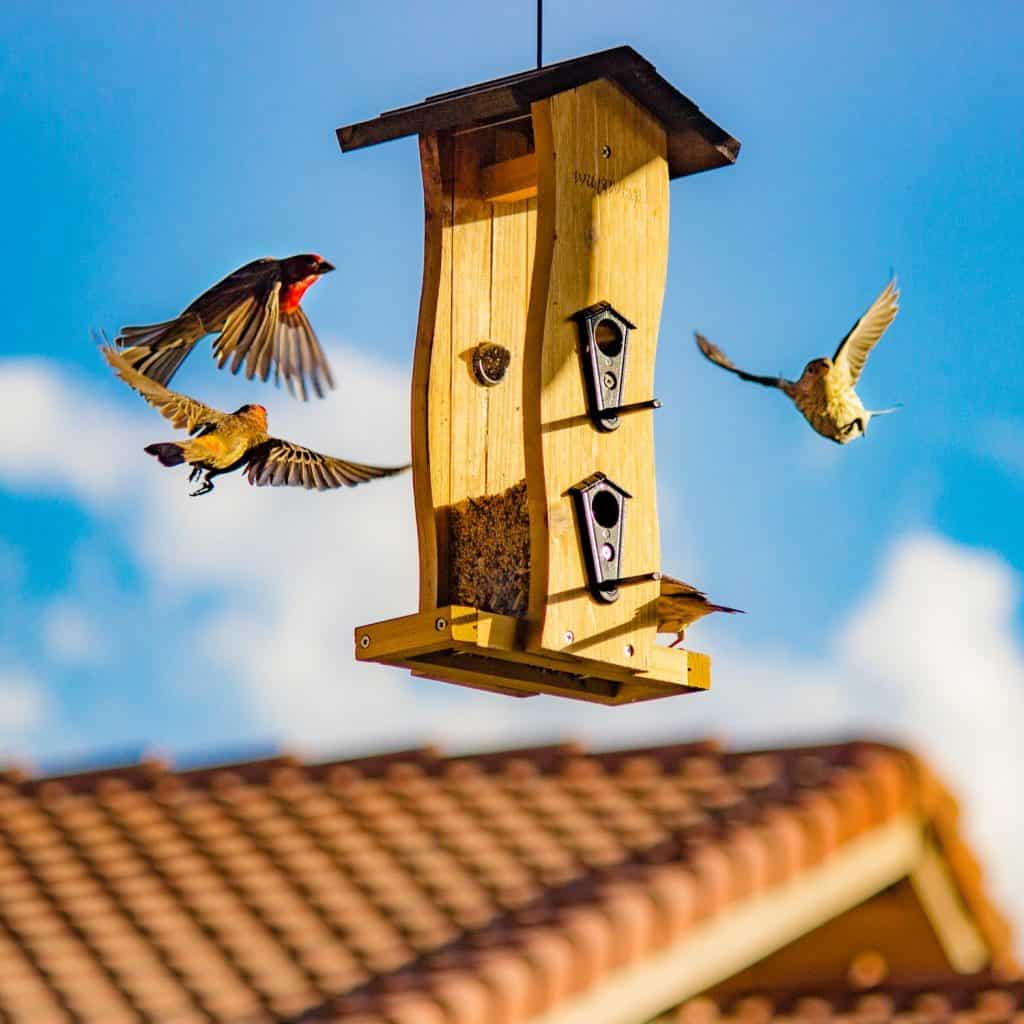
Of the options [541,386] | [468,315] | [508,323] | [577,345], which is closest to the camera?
[541,386]

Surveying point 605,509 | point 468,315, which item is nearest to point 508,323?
point 468,315

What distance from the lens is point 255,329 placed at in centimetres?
556

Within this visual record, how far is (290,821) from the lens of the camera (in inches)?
222

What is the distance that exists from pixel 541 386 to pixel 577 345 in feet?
0.51

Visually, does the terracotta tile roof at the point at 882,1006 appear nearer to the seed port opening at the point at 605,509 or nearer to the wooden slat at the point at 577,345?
the wooden slat at the point at 577,345

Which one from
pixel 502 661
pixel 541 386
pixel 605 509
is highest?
pixel 541 386

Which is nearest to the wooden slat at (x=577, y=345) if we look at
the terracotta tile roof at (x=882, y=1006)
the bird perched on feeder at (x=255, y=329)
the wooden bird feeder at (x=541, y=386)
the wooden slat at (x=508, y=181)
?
the wooden bird feeder at (x=541, y=386)

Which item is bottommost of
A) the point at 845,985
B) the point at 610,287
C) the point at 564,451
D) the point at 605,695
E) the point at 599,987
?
the point at 845,985

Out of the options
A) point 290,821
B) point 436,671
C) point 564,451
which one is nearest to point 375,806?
point 290,821

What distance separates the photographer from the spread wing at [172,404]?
5.24 metres

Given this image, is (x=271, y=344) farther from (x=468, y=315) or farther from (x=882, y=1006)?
(x=882, y=1006)

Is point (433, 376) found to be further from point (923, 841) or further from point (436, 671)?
point (923, 841)

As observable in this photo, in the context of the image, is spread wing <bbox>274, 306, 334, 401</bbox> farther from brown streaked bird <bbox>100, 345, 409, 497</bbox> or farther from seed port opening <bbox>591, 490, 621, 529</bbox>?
seed port opening <bbox>591, 490, 621, 529</bbox>

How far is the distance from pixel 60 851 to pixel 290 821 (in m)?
0.52
